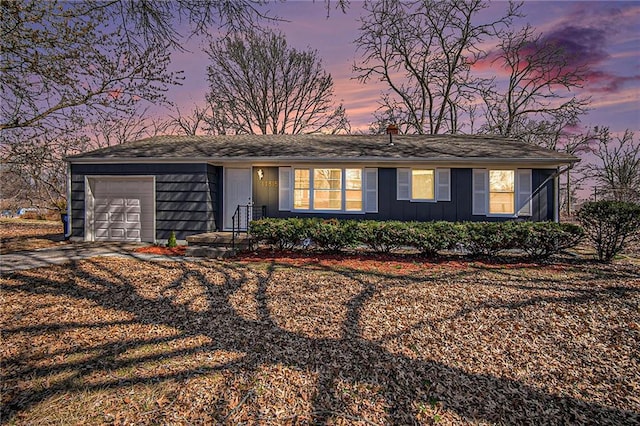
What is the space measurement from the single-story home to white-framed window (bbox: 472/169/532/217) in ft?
0.11

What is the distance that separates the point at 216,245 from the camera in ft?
29.4

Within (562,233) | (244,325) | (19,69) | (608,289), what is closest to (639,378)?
(608,289)

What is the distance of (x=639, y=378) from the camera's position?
10.1 ft

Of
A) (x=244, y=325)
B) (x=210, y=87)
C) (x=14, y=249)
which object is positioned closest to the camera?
(x=244, y=325)

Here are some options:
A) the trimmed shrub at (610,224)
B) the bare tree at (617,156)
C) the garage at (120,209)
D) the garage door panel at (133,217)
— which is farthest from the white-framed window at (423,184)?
the bare tree at (617,156)

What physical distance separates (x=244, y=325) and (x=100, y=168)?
9.53m

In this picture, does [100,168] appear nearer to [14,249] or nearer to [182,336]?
[14,249]

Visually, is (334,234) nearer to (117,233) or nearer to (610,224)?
(610,224)

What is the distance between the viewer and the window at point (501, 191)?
10.1 metres

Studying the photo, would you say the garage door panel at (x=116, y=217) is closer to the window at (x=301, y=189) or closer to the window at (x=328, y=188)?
the window at (x=301, y=189)

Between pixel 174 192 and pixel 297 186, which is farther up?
pixel 297 186

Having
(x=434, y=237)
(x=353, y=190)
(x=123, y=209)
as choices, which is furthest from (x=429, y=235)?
(x=123, y=209)

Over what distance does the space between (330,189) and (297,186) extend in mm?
1166

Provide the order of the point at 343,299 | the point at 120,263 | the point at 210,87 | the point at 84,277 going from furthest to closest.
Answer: the point at 210,87 < the point at 120,263 < the point at 84,277 < the point at 343,299
